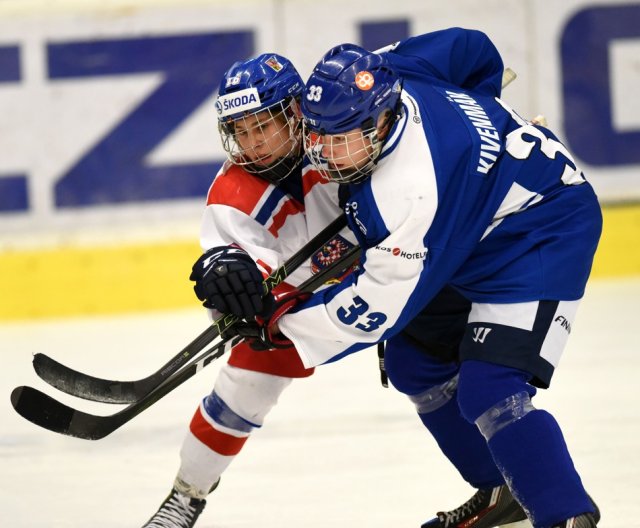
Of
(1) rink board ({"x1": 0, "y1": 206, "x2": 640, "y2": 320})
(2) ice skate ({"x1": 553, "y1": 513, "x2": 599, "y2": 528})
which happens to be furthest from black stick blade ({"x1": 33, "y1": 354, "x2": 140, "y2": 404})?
(1) rink board ({"x1": 0, "y1": 206, "x2": 640, "y2": 320})

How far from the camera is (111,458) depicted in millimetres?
3422

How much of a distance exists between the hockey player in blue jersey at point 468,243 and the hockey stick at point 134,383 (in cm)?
20

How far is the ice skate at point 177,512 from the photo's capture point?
2.71 m

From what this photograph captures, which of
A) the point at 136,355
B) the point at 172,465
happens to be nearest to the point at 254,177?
the point at 172,465

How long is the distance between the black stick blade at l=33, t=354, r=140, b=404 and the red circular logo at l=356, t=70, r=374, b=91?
2.64 feet

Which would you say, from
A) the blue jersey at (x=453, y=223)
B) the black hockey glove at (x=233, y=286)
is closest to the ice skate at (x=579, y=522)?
the blue jersey at (x=453, y=223)

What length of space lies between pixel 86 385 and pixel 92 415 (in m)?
0.07

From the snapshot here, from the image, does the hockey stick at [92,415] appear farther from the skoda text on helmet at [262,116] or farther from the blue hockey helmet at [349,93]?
the blue hockey helmet at [349,93]

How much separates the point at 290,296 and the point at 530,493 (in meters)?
0.59

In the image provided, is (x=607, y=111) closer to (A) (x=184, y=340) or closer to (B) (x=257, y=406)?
(A) (x=184, y=340)

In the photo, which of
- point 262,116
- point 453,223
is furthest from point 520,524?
point 262,116

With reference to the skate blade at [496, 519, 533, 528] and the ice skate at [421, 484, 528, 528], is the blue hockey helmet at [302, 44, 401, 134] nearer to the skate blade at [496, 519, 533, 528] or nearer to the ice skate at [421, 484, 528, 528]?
the ice skate at [421, 484, 528, 528]

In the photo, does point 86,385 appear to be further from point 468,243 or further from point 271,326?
point 468,243

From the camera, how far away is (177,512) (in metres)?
2.72
